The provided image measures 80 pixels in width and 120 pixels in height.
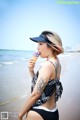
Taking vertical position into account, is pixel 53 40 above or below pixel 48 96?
above

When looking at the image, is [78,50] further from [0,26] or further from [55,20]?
[0,26]

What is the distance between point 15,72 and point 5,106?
1.18ft

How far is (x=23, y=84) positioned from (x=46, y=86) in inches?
19.7

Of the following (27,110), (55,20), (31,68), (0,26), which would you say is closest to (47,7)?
(55,20)

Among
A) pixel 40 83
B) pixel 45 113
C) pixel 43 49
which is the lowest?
pixel 45 113

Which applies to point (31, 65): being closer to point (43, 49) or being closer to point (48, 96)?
point (43, 49)

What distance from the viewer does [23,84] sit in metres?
2.63

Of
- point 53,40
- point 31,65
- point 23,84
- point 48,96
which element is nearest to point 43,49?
point 53,40

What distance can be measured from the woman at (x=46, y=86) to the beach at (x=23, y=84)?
1.23ft

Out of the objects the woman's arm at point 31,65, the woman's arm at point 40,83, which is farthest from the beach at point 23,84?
the woman's arm at point 40,83

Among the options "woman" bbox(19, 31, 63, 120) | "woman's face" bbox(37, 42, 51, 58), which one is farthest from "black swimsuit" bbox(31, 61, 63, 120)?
"woman's face" bbox(37, 42, 51, 58)

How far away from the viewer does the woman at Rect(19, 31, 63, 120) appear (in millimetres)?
2119

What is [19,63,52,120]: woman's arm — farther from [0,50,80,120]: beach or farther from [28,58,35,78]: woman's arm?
[0,50,80,120]: beach

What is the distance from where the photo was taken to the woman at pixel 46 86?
2.12 m
